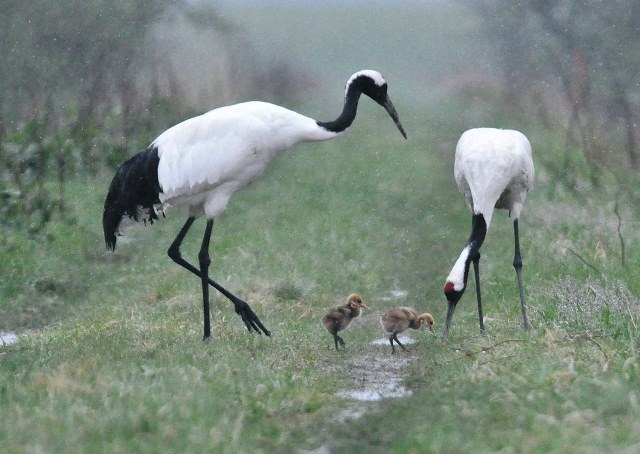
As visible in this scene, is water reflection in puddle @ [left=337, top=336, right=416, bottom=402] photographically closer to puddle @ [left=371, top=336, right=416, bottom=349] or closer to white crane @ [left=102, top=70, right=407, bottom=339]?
puddle @ [left=371, top=336, right=416, bottom=349]

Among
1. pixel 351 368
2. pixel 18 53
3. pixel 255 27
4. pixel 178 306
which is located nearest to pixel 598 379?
pixel 351 368

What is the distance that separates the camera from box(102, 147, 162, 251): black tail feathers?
8992 mm

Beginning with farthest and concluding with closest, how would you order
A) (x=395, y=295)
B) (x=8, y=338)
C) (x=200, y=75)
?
(x=200, y=75)
(x=395, y=295)
(x=8, y=338)

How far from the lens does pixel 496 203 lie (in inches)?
396

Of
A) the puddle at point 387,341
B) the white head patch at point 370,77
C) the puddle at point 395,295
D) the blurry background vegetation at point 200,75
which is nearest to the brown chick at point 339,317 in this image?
the puddle at point 387,341

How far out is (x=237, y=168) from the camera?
873 centimetres

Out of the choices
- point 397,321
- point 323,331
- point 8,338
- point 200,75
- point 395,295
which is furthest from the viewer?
point 200,75

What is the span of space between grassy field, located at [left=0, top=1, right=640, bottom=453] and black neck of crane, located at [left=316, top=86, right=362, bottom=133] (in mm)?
1633

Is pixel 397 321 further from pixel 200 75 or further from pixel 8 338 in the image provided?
pixel 200 75

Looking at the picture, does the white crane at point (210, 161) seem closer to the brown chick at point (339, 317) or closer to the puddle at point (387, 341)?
the brown chick at point (339, 317)

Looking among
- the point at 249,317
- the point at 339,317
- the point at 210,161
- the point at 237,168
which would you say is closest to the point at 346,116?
the point at 237,168

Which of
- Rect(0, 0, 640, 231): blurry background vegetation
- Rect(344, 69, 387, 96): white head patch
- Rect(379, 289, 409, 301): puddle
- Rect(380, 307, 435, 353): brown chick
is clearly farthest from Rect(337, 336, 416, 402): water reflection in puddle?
Rect(0, 0, 640, 231): blurry background vegetation

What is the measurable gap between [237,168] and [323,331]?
1627 mm

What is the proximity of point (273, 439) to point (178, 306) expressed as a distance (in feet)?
15.5
